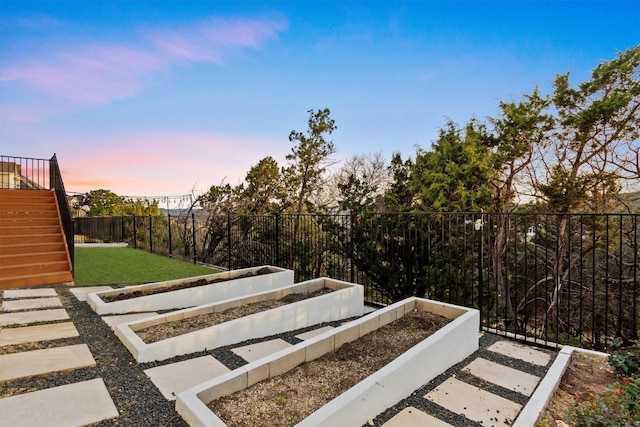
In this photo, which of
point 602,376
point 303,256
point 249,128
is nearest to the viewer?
point 602,376

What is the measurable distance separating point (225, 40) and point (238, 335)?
6.39 meters

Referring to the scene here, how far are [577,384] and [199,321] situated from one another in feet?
11.5

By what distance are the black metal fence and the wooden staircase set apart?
3259 mm

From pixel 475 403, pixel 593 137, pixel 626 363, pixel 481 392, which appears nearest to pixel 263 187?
pixel 593 137

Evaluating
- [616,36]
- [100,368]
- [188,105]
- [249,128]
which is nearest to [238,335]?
[100,368]

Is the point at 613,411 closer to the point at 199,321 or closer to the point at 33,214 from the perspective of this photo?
the point at 199,321

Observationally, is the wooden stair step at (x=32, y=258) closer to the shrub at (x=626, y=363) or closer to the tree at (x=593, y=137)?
the shrub at (x=626, y=363)

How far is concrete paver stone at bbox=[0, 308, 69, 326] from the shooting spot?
379 centimetres

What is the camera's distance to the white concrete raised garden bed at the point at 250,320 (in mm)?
2965

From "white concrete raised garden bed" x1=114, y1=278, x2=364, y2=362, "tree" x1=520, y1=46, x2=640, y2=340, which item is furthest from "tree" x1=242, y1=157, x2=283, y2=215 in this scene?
"tree" x1=520, y1=46, x2=640, y2=340

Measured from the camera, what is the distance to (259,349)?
3250 mm

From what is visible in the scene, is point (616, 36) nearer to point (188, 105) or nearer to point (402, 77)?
point (402, 77)

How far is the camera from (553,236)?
8500 mm

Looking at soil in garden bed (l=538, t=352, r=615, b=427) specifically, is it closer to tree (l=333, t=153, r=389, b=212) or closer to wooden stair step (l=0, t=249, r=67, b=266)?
tree (l=333, t=153, r=389, b=212)
